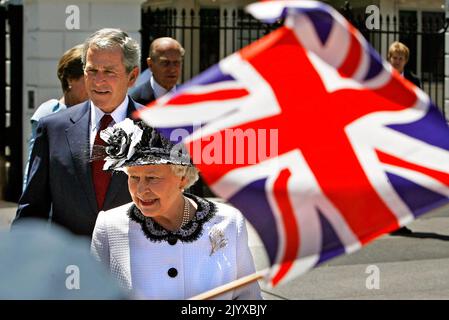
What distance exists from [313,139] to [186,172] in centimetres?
99

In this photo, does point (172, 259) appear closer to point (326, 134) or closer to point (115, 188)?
point (115, 188)

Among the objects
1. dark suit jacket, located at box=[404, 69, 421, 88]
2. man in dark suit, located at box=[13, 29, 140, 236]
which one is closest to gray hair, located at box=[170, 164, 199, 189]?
man in dark suit, located at box=[13, 29, 140, 236]

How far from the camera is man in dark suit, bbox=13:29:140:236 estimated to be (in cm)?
411

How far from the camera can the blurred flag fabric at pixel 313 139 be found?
8.13ft

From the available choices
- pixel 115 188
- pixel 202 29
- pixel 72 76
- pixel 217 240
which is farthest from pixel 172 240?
pixel 202 29

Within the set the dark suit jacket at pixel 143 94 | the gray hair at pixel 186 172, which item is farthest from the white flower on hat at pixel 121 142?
the dark suit jacket at pixel 143 94

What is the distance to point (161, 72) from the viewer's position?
23.8 feet

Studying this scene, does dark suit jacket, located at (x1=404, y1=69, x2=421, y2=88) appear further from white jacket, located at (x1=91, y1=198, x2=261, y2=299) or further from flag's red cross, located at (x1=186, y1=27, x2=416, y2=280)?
flag's red cross, located at (x1=186, y1=27, x2=416, y2=280)

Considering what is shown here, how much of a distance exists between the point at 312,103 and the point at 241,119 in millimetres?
185

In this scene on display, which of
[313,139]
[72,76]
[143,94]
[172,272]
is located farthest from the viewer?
[143,94]

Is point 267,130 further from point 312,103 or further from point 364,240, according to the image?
point 364,240

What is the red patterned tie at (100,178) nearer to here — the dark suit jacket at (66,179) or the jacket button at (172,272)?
the dark suit jacket at (66,179)

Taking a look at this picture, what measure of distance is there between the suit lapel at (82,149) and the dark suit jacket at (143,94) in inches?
93.8

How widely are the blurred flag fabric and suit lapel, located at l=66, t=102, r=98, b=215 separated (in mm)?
1559
